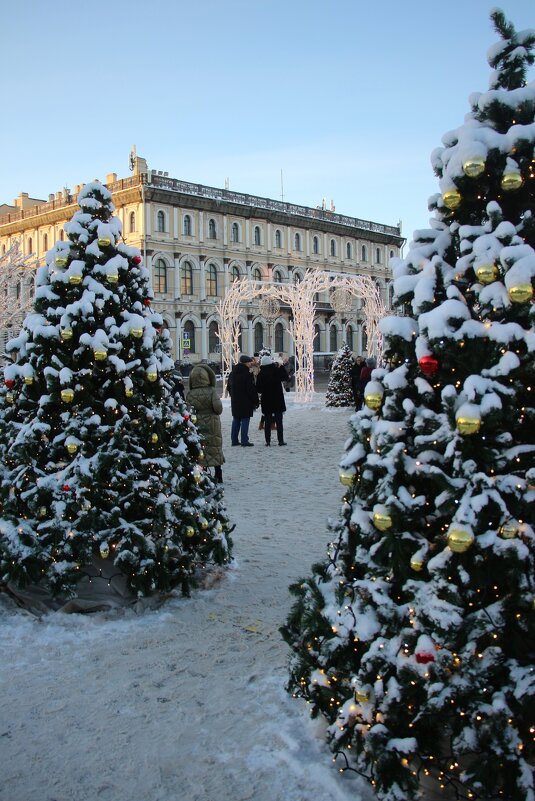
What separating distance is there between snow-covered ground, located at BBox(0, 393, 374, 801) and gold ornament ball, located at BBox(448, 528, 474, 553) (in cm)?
99

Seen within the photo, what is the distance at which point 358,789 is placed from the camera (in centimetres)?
256

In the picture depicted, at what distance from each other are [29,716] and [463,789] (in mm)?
1854

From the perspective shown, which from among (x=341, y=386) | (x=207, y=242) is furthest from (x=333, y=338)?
(x=341, y=386)

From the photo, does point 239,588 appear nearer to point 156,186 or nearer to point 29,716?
point 29,716

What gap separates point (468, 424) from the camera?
226 cm

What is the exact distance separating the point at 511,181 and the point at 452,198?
0.68 feet

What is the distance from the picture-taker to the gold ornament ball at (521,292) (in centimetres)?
226

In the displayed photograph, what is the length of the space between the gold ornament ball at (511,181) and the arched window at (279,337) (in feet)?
173

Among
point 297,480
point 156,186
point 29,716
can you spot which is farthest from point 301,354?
point 156,186

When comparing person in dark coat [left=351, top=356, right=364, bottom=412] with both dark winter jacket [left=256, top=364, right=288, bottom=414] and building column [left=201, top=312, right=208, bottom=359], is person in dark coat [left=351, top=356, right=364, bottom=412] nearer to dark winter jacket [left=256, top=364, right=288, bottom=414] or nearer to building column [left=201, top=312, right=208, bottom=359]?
dark winter jacket [left=256, top=364, right=288, bottom=414]

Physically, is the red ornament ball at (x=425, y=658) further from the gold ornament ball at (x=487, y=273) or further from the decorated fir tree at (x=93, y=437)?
the decorated fir tree at (x=93, y=437)

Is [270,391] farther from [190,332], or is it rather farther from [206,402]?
[190,332]

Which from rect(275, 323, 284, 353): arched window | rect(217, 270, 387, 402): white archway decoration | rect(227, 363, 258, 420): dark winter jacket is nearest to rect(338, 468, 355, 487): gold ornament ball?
rect(227, 363, 258, 420): dark winter jacket

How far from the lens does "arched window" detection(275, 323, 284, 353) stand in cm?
5538
